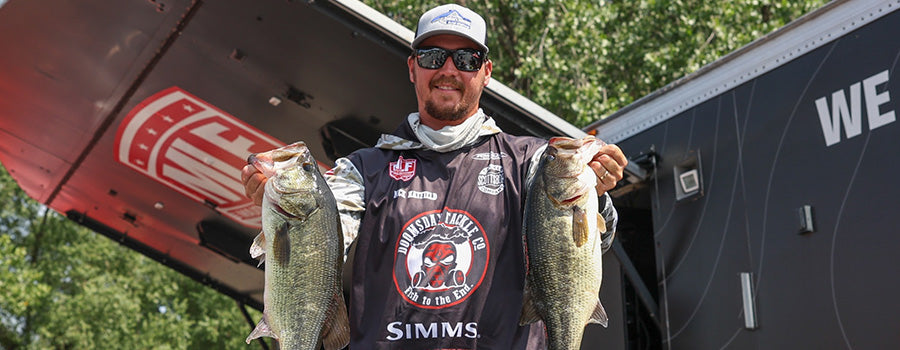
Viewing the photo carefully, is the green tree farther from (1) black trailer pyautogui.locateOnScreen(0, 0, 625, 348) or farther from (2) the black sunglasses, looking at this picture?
(2) the black sunglasses

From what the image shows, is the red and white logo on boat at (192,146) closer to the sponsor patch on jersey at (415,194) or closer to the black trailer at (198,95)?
the black trailer at (198,95)

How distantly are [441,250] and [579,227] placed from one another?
1.31 feet

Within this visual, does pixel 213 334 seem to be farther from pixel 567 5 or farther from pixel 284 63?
pixel 284 63

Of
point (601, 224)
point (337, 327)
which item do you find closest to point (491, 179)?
point (601, 224)

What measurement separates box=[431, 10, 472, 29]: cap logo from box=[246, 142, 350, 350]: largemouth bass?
0.62 meters

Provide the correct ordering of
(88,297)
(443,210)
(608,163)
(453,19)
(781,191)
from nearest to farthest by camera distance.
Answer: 1. (608,163)
2. (443,210)
3. (453,19)
4. (781,191)
5. (88,297)

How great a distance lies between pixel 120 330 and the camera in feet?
60.2

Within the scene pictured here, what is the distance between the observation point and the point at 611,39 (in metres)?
A: 14.4

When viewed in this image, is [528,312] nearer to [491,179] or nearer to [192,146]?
[491,179]

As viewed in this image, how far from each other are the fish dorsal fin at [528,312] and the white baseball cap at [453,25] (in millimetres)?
766

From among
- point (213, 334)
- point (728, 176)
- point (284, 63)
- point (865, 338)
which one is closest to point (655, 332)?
point (728, 176)

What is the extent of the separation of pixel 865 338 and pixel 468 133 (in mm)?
1910

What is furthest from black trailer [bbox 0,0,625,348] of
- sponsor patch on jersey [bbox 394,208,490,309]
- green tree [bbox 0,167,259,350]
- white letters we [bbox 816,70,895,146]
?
green tree [bbox 0,167,259,350]

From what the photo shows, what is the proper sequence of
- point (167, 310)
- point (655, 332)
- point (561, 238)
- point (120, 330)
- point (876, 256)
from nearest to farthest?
point (561, 238) < point (876, 256) < point (655, 332) < point (120, 330) < point (167, 310)
